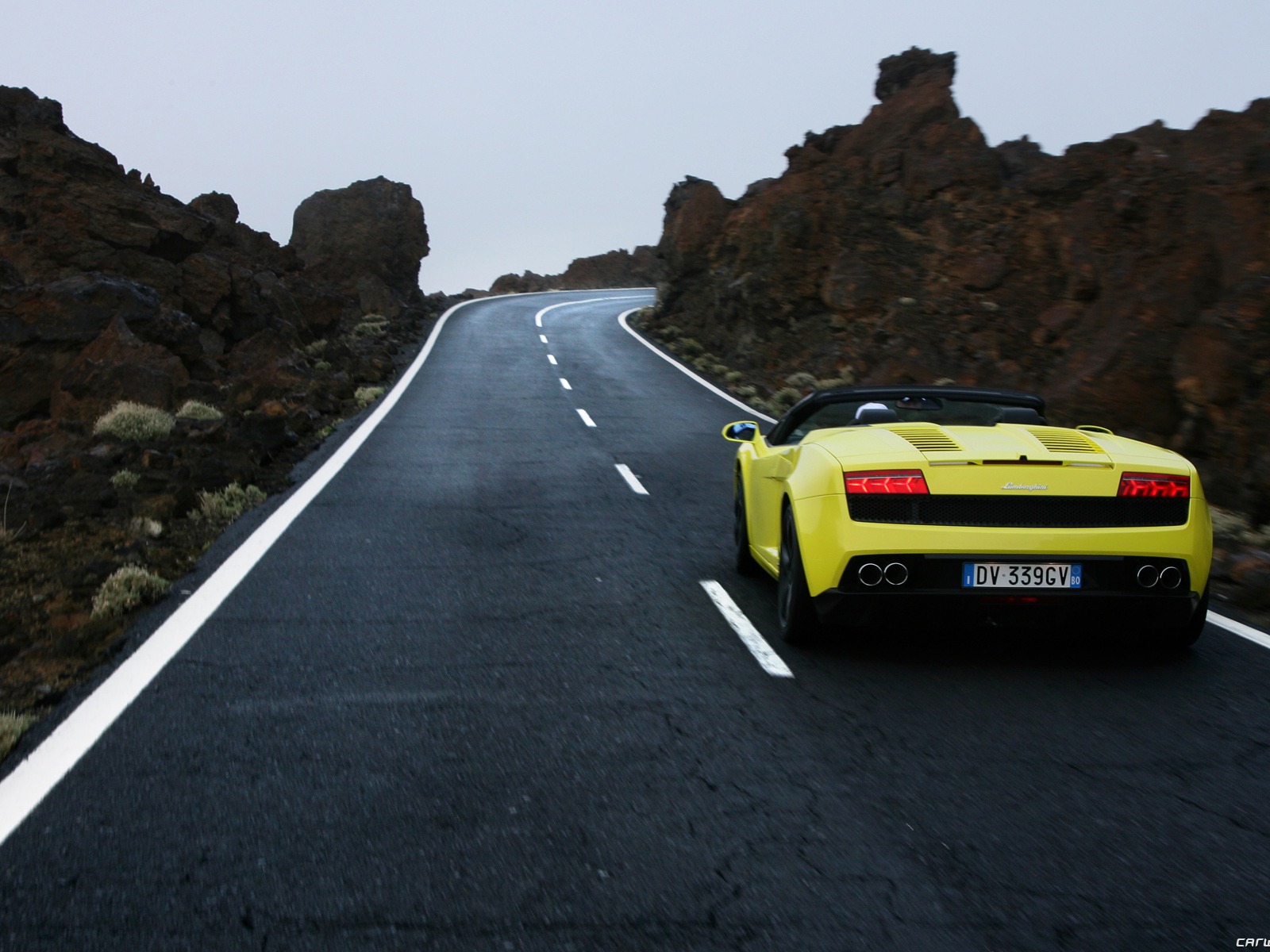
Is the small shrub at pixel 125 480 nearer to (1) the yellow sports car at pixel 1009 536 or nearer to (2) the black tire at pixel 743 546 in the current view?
(2) the black tire at pixel 743 546

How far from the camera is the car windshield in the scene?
6.68 metres

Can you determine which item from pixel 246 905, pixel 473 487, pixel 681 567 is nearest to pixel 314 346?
pixel 473 487

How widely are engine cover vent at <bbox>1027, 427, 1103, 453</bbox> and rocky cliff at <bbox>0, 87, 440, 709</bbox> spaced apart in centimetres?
470

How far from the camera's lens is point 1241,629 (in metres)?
6.89

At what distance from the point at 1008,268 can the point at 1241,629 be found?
66.4 feet

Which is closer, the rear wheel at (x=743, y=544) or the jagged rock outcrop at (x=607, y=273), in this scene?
the rear wheel at (x=743, y=544)

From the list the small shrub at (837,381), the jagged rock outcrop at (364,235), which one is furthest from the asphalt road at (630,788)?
the jagged rock outcrop at (364,235)

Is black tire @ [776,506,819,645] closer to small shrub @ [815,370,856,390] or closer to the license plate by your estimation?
the license plate

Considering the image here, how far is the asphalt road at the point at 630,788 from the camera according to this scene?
334 cm

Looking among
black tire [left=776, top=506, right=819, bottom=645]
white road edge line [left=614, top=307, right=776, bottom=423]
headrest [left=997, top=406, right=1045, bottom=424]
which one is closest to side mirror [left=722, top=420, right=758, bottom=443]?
black tire [left=776, top=506, right=819, bottom=645]

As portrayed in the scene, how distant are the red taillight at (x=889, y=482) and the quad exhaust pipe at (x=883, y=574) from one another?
332mm

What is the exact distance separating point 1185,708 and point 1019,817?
1.65 meters

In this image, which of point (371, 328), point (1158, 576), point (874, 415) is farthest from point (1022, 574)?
point (371, 328)

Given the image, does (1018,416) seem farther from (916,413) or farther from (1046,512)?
(1046,512)
